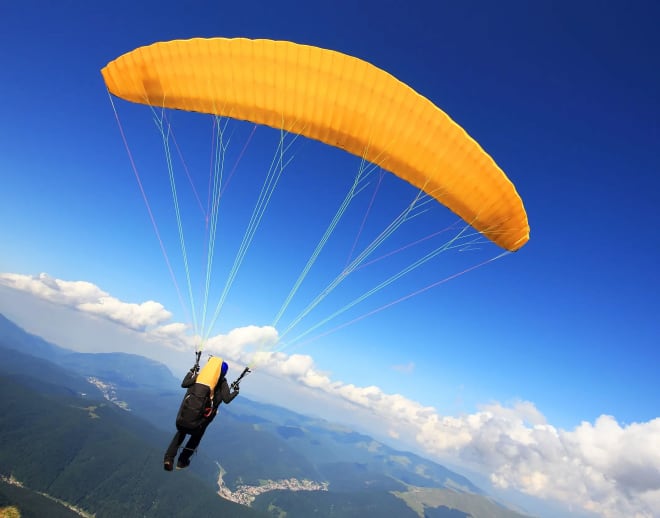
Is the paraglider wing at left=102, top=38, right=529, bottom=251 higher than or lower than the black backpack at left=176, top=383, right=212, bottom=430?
higher

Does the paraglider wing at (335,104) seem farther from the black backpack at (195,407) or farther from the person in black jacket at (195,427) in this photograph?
the black backpack at (195,407)

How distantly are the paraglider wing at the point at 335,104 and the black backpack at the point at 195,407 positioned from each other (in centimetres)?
783

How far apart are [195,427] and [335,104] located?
29.2 ft

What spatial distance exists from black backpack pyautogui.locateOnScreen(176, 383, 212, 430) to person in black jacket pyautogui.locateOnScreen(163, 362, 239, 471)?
0.05 m

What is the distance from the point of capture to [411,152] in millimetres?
11180

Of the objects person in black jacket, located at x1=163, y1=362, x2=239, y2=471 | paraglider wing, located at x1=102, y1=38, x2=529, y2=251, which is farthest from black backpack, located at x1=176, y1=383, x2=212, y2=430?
paraglider wing, located at x1=102, y1=38, x2=529, y2=251

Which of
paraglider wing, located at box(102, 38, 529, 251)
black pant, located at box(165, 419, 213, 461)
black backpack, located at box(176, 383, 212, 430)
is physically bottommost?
black pant, located at box(165, 419, 213, 461)

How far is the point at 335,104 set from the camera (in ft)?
35.2

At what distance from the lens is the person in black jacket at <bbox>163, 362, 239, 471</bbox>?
27.5ft

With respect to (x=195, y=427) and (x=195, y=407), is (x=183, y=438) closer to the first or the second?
(x=195, y=427)

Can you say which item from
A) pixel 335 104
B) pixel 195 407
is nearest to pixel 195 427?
pixel 195 407

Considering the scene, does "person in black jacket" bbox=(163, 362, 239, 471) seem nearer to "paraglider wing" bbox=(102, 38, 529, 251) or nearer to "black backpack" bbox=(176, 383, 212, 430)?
"black backpack" bbox=(176, 383, 212, 430)

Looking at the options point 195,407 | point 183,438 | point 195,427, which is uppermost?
point 195,407

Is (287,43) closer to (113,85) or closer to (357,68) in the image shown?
(357,68)
